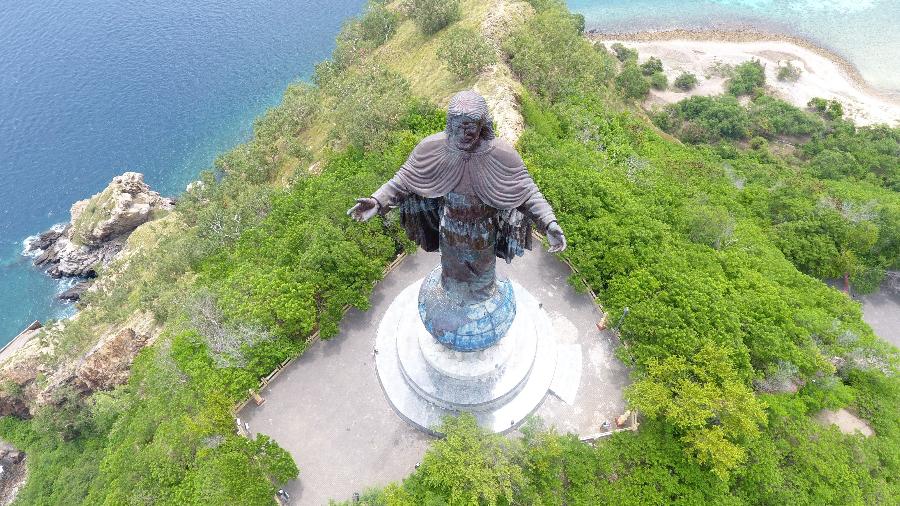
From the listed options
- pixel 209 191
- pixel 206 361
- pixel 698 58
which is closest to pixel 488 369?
pixel 206 361

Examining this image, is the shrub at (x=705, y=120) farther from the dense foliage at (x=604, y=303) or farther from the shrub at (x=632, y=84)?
the dense foliage at (x=604, y=303)

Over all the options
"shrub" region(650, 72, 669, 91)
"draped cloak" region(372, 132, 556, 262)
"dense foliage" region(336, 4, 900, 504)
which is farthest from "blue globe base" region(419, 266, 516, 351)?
"shrub" region(650, 72, 669, 91)

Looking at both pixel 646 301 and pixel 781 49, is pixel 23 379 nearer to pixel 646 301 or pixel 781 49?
pixel 646 301

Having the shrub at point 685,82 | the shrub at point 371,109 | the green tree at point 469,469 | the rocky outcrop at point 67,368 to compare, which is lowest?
the shrub at point 685,82

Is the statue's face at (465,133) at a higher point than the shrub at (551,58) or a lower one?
higher

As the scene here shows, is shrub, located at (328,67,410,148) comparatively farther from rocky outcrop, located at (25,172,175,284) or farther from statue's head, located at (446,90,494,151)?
rocky outcrop, located at (25,172,175,284)

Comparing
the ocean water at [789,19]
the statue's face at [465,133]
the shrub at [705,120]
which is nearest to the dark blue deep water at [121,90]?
the ocean water at [789,19]
